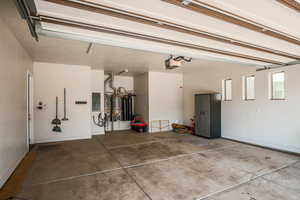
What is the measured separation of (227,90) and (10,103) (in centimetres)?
661

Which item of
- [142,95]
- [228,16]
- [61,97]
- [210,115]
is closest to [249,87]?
[210,115]

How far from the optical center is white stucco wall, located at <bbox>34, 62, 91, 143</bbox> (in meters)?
5.49

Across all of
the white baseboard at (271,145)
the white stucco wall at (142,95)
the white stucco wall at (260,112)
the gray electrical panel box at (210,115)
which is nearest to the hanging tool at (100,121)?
the white stucco wall at (142,95)

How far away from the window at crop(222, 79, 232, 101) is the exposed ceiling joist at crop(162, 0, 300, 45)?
3619 mm

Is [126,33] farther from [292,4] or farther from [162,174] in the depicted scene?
[162,174]

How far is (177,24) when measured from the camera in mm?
2055

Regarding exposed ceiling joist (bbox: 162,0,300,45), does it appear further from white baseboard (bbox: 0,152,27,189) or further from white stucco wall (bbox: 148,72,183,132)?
white stucco wall (bbox: 148,72,183,132)

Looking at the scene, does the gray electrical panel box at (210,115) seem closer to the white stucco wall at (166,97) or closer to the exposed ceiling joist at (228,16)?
the white stucco wall at (166,97)

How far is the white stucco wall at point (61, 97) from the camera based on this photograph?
549 cm

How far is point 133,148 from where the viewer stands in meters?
4.87

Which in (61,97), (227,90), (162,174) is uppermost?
(227,90)

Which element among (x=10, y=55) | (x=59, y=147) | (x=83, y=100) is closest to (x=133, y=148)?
(x=59, y=147)

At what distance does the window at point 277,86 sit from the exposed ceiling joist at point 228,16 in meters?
2.53

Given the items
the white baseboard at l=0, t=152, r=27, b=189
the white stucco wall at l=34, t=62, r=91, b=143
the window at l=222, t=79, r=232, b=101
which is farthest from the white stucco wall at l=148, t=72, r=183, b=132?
the white baseboard at l=0, t=152, r=27, b=189
